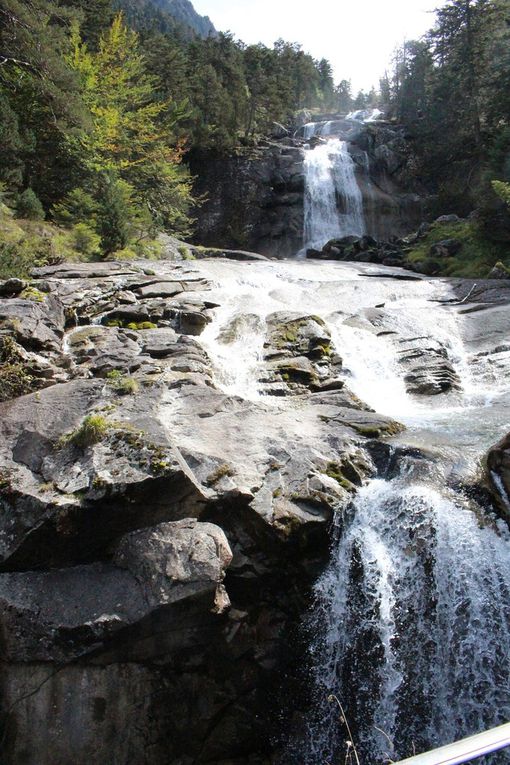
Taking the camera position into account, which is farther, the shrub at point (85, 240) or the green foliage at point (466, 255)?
the green foliage at point (466, 255)

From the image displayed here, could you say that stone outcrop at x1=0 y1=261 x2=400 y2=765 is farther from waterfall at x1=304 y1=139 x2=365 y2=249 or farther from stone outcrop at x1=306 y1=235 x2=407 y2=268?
waterfall at x1=304 y1=139 x2=365 y2=249

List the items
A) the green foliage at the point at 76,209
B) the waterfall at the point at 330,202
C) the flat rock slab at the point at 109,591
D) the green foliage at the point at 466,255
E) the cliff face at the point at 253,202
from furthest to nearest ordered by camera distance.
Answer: the cliff face at the point at 253,202
the waterfall at the point at 330,202
the green foliage at the point at 466,255
the green foliage at the point at 76,209
the flat rock slab at the point at 109,591

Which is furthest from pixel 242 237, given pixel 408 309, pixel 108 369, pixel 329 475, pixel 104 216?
pixel 329 475

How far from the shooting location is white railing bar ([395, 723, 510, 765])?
1800 millimetres

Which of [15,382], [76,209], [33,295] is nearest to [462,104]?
[76,209]

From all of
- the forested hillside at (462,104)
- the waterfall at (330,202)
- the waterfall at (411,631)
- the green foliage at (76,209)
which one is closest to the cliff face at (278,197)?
the waterfall at (330,202)

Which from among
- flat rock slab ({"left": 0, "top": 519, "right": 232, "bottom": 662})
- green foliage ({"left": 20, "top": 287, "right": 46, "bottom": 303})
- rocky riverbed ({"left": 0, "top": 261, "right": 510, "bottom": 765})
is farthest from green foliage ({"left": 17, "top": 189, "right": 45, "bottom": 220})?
flat rock slab ({"left": 0, "top": 519, "right": 232, "bottom": 662})

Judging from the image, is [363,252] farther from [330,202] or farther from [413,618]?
[413,618]

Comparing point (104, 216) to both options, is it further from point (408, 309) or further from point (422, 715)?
point (422, 715)

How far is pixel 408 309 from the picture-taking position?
624 inches

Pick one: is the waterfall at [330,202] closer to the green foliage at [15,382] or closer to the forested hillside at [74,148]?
the forested hillside at [74,148]

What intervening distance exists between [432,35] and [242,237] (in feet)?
66.8

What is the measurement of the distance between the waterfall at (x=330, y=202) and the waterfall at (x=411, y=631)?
29.1m

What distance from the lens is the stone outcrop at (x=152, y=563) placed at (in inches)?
212
